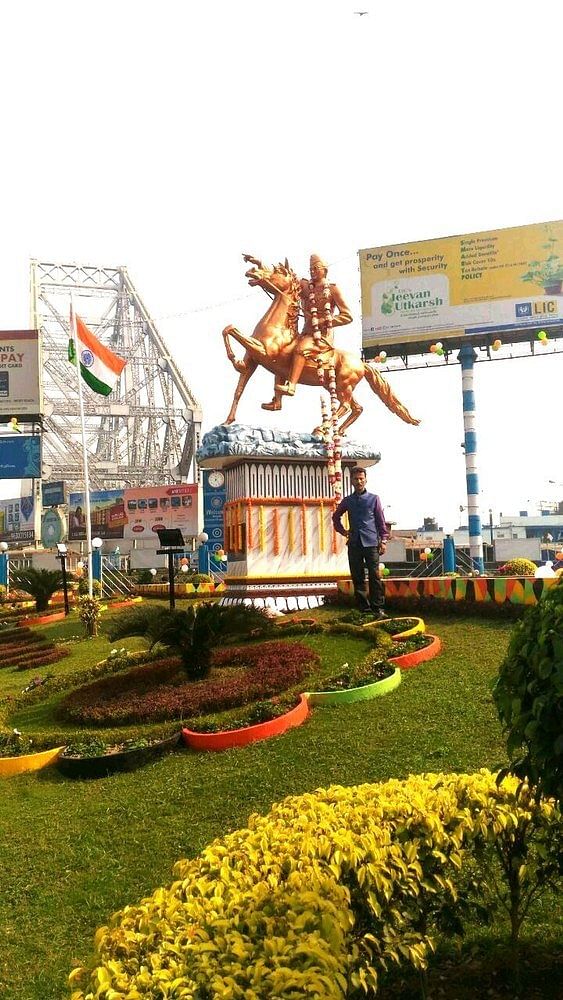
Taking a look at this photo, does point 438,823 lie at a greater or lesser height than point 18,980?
greater

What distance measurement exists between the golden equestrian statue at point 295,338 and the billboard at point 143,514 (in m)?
24.9

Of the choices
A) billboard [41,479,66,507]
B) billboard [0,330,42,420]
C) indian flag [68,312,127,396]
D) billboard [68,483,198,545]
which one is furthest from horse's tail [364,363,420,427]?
billboard [41,479,66,507]

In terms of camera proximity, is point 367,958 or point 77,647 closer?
point 367,958

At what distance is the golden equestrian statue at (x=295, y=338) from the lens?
19.6 m

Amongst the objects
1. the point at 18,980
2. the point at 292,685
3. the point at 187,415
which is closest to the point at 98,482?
the point at 187,415

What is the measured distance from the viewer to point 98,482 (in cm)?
6606

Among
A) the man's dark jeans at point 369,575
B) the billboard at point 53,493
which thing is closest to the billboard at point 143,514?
the billboard at point 53,493

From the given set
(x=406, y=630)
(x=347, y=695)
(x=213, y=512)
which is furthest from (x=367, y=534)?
(x=213, y=512)

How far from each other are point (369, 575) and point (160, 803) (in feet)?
22.8

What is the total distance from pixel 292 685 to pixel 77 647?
7.55 metres

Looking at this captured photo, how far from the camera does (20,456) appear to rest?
44.2 m

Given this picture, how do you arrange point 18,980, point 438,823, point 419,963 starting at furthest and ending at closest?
point 18,980 → point 438,823 → point 419,963

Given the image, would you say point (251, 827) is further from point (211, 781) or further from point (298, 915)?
point (211, 781)

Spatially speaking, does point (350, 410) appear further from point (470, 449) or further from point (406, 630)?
point (470, 449)
